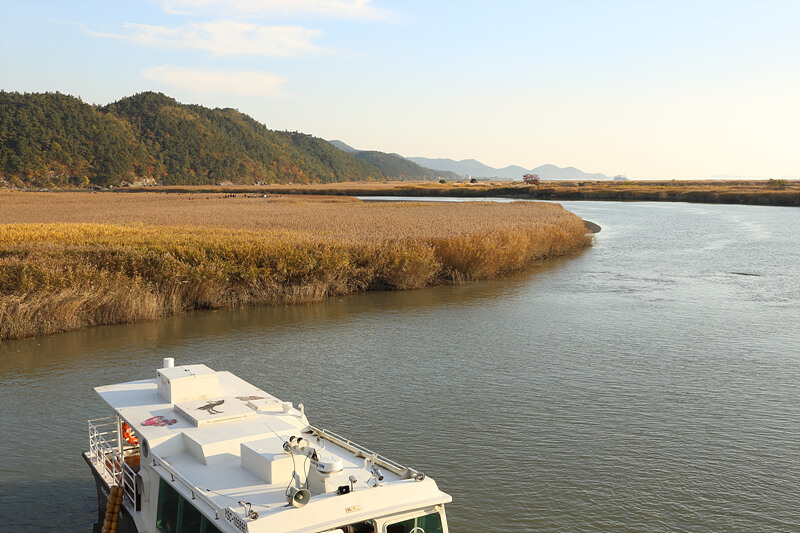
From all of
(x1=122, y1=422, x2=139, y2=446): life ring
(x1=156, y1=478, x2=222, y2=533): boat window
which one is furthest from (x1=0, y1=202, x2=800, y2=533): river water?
(x1=156, y1=478, x2=222, y2=533): boat window

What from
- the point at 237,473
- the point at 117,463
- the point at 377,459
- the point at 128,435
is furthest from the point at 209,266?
the point at 377,459

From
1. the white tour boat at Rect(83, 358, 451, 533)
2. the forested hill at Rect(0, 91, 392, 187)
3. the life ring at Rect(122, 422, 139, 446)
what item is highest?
the forested hill at Rect(0, 91, 392, 187)

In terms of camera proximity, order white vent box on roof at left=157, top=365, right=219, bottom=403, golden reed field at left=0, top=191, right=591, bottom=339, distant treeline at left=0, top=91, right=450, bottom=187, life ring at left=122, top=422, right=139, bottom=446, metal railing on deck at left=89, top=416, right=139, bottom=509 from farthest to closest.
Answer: distant treeline at left=0, top=91, right=450, bottom=187 → golden reed field at left=0, top=191, right=591, bottom=339 → life ring at left=122, top=422, right=139, bottom=446 → white vent box on roof at left=157, top=365, right=219, bottom=403 → metal railing on deck at left=89, top=416, right=139, bottom=509

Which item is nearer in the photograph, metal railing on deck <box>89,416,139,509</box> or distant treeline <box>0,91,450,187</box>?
metal railing on deck <box>89,416,139,509</box>

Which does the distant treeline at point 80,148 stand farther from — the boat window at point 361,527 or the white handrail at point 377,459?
the boat window at point 361,527

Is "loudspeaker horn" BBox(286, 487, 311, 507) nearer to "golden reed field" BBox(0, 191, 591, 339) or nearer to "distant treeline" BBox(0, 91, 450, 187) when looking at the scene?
"golden reed field" BBox(0, 191, 591, 339)

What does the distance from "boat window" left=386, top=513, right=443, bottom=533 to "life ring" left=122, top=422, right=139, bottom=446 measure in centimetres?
493

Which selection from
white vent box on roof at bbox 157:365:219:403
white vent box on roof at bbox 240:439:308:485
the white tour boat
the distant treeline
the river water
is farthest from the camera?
the distant treeline

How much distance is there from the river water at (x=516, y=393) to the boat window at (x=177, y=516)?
3.04 meters

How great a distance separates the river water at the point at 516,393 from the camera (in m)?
11.4

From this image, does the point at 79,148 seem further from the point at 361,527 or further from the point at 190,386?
the point at 361,527

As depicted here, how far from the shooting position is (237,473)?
304 inches

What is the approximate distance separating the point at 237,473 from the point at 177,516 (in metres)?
0.99

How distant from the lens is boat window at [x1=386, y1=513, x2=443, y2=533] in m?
7.14
